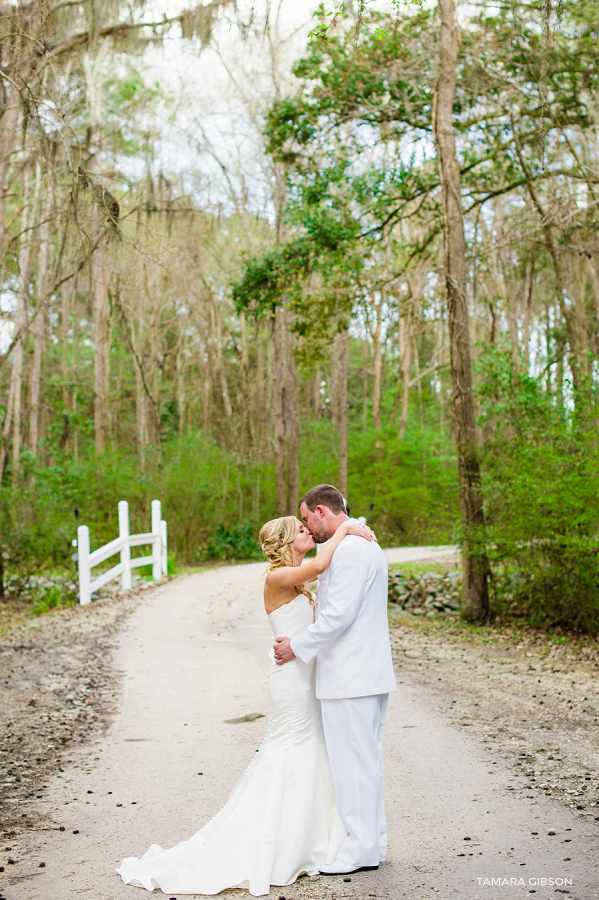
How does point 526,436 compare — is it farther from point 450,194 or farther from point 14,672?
point 14,672

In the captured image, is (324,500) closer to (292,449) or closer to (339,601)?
(339,601)

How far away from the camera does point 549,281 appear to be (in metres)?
31.3

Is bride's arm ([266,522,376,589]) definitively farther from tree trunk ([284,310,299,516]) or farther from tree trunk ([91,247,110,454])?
tree trunk ([284,310,299,516])

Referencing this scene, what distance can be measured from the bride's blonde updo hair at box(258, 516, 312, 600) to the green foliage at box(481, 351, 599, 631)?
6362mm

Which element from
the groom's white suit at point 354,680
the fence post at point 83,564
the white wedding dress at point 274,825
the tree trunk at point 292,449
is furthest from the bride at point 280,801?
the tree trunk at point 292,449

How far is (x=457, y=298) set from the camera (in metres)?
12.4

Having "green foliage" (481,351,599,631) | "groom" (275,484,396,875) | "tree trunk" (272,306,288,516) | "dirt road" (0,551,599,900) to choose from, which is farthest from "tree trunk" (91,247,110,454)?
"groom" (275,484,396,875)

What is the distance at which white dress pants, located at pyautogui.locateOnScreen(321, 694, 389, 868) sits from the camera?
3.81 metres

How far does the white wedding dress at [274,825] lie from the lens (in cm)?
368

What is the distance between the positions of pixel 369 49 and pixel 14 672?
10.8 m

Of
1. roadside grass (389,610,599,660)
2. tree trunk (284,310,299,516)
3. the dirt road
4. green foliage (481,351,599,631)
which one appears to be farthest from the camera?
tree trunk (284,310,299,516)

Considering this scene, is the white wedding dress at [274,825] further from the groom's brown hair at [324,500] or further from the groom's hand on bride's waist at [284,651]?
→ the groom's brown hair at [324,500]

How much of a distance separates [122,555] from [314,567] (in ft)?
42.4

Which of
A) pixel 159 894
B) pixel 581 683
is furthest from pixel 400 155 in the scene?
pixel 159 894
